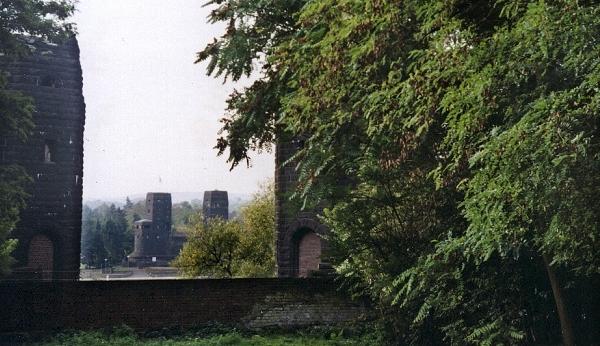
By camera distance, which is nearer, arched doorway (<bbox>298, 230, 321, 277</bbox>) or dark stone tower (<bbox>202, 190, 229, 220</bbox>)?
arched doorway (<bbox>298, 230, 321, 277</bbox>)

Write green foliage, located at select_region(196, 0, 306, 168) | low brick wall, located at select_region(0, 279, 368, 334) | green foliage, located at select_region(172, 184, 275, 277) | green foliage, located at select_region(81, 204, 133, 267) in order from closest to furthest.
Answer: green foliage, located at select_region(196, 0, 306, 168) → low brick wall, located at select_region(0, 279, 368, 334) → green foliage, located at select_region(172, 184, 275, 277) → green foliage, located at select_region(81, 204, 133, 267)

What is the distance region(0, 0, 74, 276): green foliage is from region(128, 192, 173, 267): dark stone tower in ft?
222

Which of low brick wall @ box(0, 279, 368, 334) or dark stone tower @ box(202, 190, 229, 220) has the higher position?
dark stone tower @ box(202, 190, 229, 220)

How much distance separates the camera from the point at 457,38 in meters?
8.55

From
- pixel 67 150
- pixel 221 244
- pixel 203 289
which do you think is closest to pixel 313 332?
pixel 203 289

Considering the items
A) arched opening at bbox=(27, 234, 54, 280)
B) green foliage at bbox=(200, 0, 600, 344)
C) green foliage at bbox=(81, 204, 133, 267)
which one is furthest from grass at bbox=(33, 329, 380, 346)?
green foliage at bbox=(81, 204, 133, 267)

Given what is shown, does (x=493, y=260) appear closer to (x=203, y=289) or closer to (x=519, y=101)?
(x=519, y=101)

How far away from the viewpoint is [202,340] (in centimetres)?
1627

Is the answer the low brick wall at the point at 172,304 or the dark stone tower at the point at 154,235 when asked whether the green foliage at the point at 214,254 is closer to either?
the low brick wall at the point at 172,304

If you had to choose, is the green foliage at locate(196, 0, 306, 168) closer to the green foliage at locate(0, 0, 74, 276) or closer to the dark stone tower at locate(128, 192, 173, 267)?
the green foliage at locate(0, 0, 74, 276)

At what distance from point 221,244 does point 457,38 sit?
104ft

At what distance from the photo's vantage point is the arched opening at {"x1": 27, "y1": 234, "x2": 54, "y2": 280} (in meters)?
29.9

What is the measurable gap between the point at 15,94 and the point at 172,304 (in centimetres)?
856

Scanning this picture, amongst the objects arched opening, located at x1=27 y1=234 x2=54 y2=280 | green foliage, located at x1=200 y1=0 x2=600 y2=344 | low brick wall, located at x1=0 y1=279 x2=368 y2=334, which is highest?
green foliage, located at x1=200 y1=0 x2=600 y2=344
